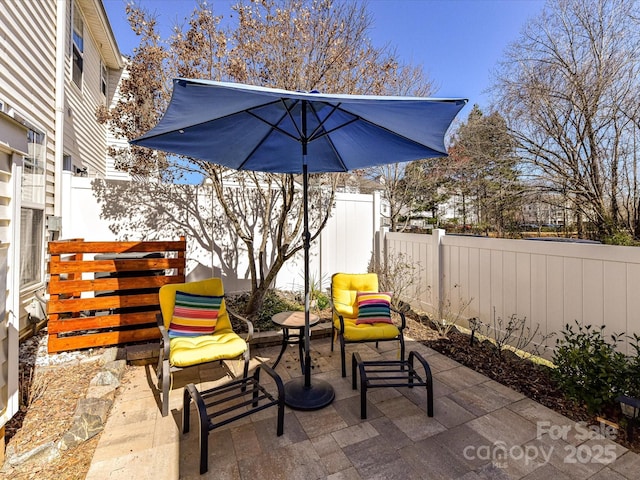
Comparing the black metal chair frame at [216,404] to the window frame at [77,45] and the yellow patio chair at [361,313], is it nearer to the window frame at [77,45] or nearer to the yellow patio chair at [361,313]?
the yellow patio chair at [361,313]

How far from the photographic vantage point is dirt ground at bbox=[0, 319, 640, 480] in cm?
212

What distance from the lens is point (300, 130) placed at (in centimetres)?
339

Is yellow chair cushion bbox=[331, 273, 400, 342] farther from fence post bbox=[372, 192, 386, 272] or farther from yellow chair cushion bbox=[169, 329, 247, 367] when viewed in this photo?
fence post bbox=[372, 192, 386, 272]

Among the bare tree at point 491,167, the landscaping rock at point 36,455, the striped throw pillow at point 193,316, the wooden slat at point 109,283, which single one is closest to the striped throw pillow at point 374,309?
the striped throw pillow at point 193,316

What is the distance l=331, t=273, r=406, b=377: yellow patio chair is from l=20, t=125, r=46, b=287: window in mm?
4129

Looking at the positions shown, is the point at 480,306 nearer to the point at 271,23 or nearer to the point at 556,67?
the point at 271,23

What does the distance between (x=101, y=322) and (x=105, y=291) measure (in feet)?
1.25

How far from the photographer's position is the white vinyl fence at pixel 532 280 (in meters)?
3.10

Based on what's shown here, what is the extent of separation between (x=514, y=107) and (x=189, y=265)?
26.9 ft

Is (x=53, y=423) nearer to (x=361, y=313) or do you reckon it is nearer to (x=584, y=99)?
(x=361, y=313)

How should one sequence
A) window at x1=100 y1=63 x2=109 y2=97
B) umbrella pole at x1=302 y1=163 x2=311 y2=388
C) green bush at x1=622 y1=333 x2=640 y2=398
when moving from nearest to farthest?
green bush at x1=622 y1=333 x2=640 y2=398
umbrella pole at x1=302 y1=163 x2=311 y2=388
window at x1=100 y1=63 x2=109 y2=97

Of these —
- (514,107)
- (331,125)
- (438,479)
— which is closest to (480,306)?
(438,479)

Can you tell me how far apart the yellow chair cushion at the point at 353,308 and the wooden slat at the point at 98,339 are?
92.2 inches

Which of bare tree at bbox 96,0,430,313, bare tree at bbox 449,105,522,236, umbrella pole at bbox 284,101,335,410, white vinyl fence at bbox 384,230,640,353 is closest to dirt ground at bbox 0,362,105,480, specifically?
umbrella pole at bbox 284,101,335,410
